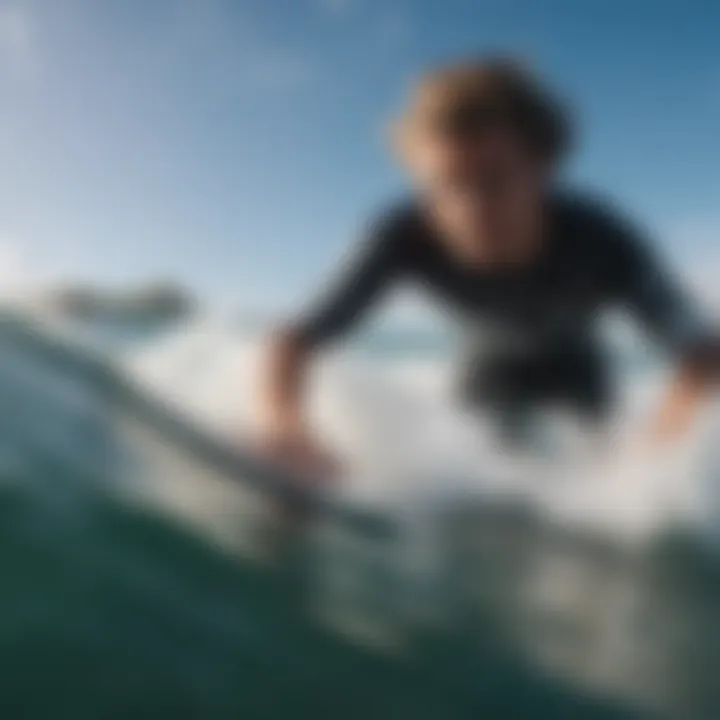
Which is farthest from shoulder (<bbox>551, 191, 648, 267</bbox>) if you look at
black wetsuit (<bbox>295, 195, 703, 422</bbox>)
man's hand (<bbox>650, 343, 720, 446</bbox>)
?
man's hand (<bbox>650, 343, 720, 446</bbox>)

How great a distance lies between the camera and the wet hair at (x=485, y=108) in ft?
3.63

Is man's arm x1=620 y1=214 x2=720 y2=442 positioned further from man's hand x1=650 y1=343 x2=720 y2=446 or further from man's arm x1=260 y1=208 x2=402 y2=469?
man's arm x1=260 y1=208 x2=402 y2=469

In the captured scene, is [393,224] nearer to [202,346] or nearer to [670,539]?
[202,346]

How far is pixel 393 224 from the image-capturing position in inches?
44.2

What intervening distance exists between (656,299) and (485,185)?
0.67ft

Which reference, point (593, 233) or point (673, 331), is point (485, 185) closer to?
→ point (593, 233)

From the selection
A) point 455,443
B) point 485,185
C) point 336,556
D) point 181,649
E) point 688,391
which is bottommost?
point 181,649

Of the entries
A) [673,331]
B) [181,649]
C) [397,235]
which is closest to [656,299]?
[673,331]

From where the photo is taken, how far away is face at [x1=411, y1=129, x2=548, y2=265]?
1107 mm

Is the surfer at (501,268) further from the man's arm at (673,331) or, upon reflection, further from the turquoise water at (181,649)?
the turquoise water at (181,649)

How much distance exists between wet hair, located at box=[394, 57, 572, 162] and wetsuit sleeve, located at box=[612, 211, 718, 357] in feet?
0.39

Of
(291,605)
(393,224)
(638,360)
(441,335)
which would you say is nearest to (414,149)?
(393,224)

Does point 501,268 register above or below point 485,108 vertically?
below

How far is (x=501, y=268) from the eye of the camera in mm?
1135
